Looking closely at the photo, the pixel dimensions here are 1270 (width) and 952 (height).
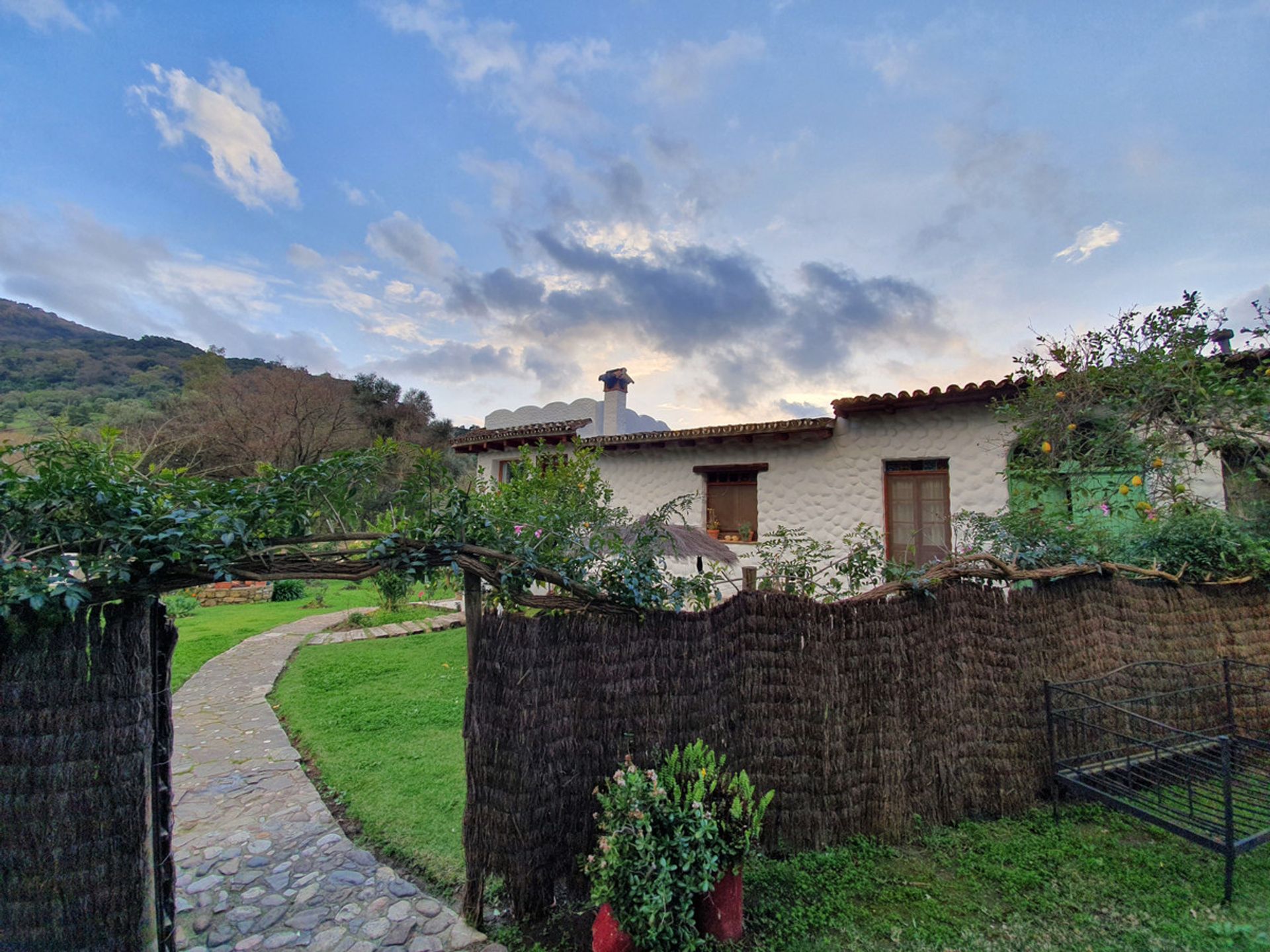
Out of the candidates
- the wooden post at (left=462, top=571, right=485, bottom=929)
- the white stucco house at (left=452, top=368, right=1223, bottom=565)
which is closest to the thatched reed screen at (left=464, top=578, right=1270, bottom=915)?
the wooden post at (left=462, top=571, right=485, bottom=929)

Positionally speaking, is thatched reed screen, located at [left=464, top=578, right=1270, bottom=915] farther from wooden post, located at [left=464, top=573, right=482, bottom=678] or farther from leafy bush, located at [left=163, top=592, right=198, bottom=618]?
leafy bush, located at [left=163, top=592, right=198, bottom=618]

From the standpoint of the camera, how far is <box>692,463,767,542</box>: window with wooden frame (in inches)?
392

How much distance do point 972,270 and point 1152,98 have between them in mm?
A: 2372

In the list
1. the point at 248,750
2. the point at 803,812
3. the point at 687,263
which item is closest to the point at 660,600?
the point at 803,812

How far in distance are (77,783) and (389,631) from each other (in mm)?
8568

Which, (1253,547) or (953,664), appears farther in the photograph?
(1253,547)

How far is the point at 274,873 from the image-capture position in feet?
10.6

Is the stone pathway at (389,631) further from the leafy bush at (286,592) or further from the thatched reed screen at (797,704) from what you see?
the thatched reed screen at (797,704)

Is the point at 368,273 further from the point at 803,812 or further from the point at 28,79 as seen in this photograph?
the point at 803,812

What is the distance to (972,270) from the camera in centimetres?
782

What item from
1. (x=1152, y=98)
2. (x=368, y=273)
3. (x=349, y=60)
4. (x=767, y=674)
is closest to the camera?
(x=767, y=674)

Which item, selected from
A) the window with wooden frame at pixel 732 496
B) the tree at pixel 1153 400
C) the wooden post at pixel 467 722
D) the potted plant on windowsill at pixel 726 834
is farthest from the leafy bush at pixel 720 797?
the window with wooden frame at pixel 732 496

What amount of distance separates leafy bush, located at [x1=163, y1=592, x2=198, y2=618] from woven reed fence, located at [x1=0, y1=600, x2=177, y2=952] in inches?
486

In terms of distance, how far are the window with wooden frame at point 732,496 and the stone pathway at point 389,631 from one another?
511 centimetres
